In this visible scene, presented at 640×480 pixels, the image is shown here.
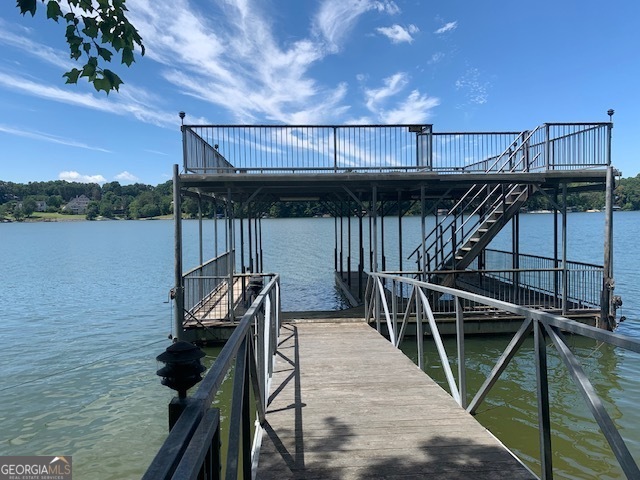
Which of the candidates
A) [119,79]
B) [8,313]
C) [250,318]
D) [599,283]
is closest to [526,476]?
[250,318]

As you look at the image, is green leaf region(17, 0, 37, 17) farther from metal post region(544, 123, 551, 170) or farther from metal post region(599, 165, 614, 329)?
metal post region(599, 165, 614, 329)

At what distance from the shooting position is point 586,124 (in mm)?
10781

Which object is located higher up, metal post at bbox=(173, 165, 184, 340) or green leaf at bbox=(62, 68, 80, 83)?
green leaf at bbox=(62, 68, 80, 83)

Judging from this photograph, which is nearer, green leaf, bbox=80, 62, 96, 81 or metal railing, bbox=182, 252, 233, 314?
green leaf, bbox=80, 62, 96, 81

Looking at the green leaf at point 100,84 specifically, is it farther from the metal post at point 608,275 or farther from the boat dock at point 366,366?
the metal post at point 608,275

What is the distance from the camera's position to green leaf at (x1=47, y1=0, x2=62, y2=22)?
345cm

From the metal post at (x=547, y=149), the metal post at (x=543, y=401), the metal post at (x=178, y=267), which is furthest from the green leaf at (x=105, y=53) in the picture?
the metal post at (x=547, y=149)

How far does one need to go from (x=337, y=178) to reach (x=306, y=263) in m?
22.7

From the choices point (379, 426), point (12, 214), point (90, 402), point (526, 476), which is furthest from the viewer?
point (12, 214)

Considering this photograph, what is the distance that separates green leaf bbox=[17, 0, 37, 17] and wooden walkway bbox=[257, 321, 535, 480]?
12.5 ft

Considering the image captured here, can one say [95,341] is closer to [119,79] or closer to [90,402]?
[90,402]

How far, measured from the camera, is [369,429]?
416 centimetres

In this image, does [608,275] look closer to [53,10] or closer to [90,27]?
[90,27]

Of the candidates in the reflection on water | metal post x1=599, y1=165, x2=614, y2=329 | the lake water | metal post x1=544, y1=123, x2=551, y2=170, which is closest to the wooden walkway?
the reflection on water
